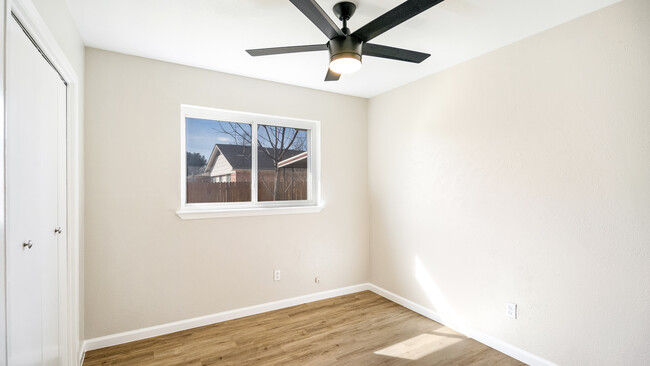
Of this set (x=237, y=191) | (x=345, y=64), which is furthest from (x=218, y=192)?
(x=345, y=64)

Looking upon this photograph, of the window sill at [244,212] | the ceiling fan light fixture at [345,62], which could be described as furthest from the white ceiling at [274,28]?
the window sill at [244,212]

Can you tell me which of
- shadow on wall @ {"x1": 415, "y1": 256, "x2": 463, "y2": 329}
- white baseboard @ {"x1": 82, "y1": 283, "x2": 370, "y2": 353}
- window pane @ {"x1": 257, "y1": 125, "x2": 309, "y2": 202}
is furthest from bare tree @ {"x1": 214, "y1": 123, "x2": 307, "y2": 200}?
shadow on wall @ {"x1": 415, "y1": 256, "x2": 463, "y2": 329}

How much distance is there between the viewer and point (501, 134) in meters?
2.45

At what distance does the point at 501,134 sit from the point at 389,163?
1.31 meters

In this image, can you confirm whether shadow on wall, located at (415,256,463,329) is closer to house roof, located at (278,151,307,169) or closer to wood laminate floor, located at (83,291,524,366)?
wood laminate floor, located at (83,291,524,366)

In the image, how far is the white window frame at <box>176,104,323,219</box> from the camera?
2887mm

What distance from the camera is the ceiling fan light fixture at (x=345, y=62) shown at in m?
1.69

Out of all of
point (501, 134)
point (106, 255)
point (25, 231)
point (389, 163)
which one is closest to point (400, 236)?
point (389, 163)

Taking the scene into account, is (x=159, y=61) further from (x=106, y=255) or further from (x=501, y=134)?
(x=501, y=134)

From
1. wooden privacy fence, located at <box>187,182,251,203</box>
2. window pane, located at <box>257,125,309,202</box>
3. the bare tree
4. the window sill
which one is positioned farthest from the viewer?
window pane, located at <box>257,125,309,202</box>

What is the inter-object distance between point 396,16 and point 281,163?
224 centimetres

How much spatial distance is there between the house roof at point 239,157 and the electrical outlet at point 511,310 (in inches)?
98.9

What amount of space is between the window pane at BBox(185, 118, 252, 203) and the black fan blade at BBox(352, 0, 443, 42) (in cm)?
191

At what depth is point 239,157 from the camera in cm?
323
